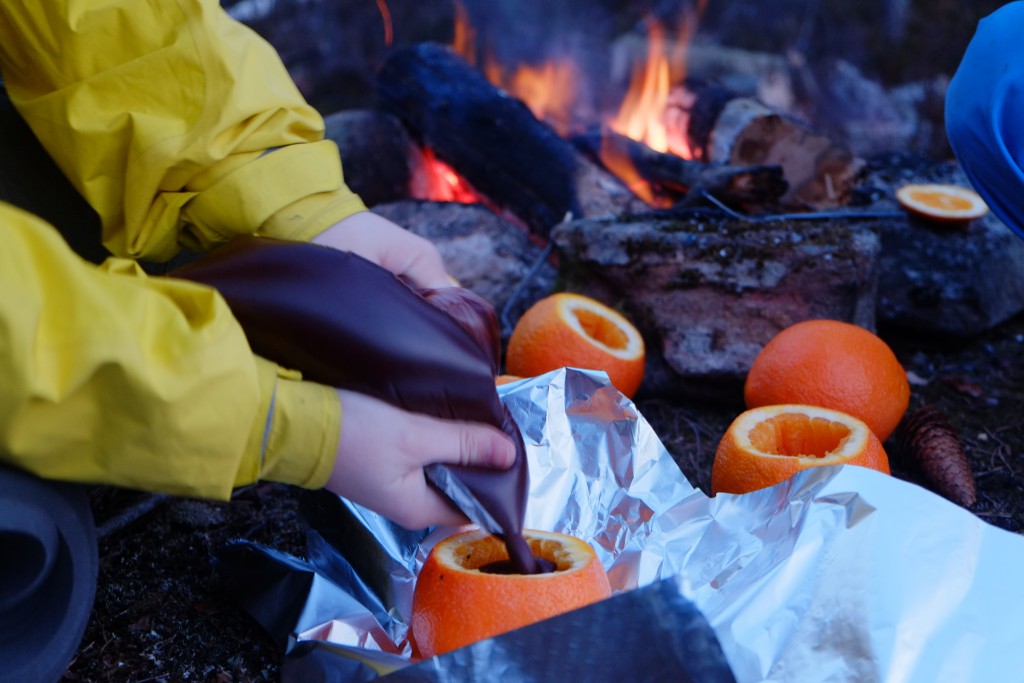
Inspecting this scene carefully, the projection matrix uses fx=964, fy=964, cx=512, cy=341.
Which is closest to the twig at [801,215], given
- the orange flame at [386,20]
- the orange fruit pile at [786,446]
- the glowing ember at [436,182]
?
the orange fruit pile at [786,446]

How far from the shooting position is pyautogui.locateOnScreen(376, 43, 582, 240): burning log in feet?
8.98

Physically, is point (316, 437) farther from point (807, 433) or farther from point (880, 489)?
point (807, 433)

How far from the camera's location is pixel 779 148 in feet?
9.68

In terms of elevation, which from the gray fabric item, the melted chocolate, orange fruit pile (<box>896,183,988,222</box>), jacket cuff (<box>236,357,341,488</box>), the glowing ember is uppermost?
jacket cuff (<box>236,357,341,488</box>)

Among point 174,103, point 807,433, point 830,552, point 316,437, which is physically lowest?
point 807,433

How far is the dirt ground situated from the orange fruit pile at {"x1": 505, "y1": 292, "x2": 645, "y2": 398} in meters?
0.20

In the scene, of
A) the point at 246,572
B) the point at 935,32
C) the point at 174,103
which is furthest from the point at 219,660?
the point at 935,32

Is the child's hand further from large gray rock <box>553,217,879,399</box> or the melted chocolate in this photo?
large gray rock <box>553,217,879,399</box>

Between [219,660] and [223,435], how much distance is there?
1.62ft

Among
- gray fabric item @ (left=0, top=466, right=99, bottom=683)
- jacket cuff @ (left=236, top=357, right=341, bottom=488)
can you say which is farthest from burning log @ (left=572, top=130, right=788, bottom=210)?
gray fabric item @ (left=0, top=466, right=99, bottom=683)

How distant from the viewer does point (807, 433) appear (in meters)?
1.58

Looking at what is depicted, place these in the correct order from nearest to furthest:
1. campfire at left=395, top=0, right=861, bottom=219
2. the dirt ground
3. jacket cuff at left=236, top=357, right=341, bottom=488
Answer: jacket cuff at left=236, top=357, right=341, bottom=488 < the dirt ground < campfire at left=395, top=0, right=861, bottom=219

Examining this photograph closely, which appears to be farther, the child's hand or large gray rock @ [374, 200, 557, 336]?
large gray rock @ [374, 200, 557, 336]

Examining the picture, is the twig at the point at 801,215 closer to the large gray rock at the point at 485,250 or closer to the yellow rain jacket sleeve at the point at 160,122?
the large gray rock at the point at 485,250
